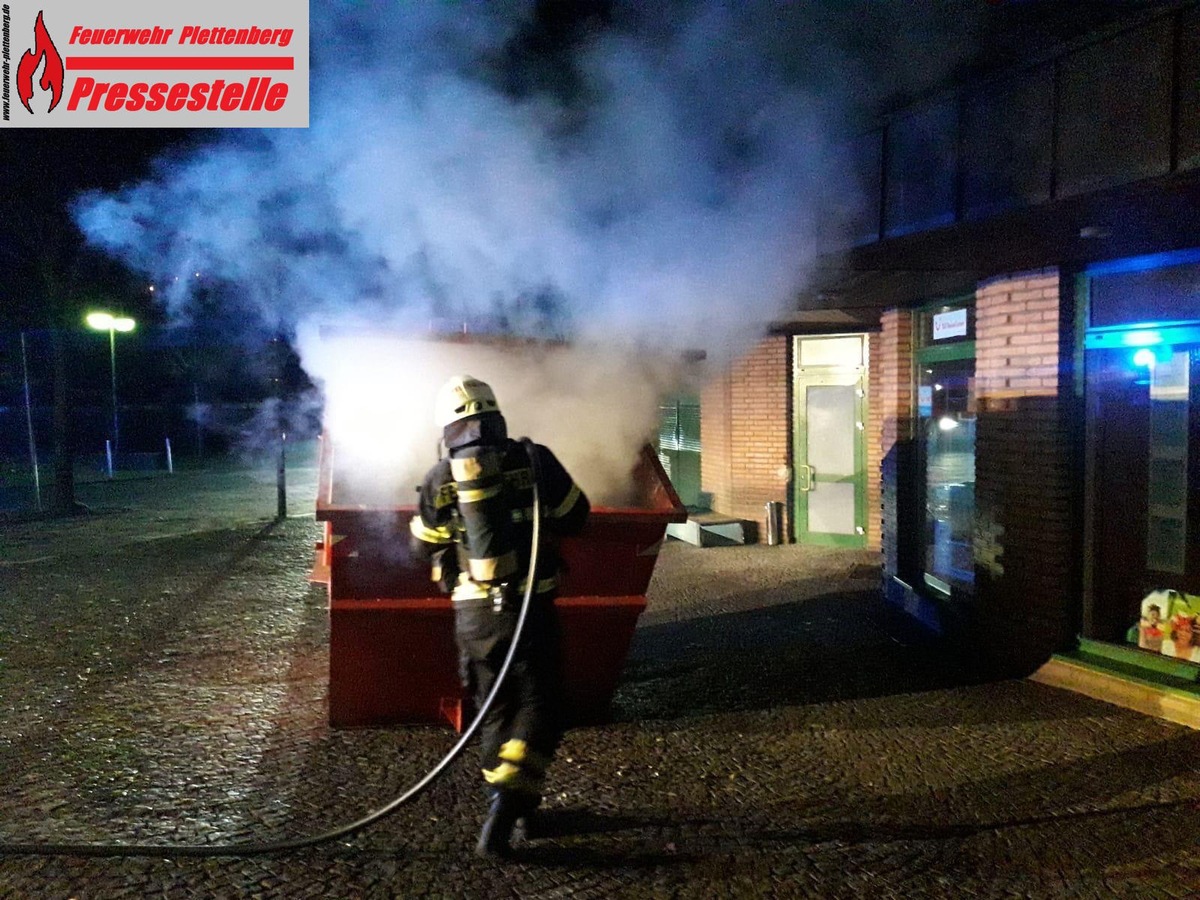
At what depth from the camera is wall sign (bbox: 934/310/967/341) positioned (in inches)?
274

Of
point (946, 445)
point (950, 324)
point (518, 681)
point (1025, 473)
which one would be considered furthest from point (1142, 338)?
point (518, 681)

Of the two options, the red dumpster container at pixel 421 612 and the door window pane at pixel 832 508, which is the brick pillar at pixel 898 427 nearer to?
the door window pane at pixel 832 508

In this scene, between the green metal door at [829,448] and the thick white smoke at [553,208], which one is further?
the green metal door at [829,448]

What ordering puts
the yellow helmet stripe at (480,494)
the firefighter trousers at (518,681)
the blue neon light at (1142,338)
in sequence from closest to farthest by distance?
the firefighter trousers at (518,681) < the yellow helmet stripe at (480,494) < the blue neon light at (1142,338)

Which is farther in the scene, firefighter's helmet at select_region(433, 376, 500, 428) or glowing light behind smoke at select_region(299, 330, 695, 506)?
glowing light behind smoke at select_region(299, 330, 695, 506)

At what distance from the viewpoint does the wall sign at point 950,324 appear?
696 cm

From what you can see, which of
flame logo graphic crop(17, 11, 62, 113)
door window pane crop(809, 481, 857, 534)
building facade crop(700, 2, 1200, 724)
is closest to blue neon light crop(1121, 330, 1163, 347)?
building facade crop(700, 2, 1200, 724)

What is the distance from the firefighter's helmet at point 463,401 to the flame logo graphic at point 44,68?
6686 mm

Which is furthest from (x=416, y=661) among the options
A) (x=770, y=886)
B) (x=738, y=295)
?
(x=738, y=295)

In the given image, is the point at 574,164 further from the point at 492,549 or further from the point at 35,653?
the point at 35,653

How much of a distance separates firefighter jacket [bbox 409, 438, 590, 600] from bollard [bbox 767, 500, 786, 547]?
7.24 m

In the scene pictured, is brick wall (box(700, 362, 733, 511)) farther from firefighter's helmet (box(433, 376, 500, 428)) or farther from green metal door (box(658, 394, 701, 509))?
firefighter's helmet (box(433, 376, 500, 428))

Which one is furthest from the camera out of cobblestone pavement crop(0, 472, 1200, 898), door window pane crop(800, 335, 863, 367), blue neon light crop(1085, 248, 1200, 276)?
door window pane crop(800, 335, 863, 367)

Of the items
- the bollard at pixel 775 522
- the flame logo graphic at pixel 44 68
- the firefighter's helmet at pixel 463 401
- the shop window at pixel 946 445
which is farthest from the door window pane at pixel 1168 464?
the flame logo graphic at pixel 44 68
